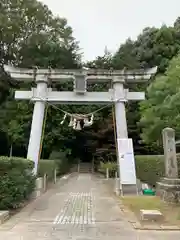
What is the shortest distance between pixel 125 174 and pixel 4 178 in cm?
672

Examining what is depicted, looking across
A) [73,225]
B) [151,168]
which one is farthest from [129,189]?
[73,225]

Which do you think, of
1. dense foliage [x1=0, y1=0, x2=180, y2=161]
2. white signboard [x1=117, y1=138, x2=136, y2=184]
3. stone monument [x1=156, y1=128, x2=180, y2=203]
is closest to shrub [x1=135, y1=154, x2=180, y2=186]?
dense foliage [x1=0, y1=0, x2=180, y2=161]

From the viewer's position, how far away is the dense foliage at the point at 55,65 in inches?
1024

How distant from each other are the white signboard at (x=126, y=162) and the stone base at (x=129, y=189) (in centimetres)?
17

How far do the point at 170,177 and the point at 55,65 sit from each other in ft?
68.3

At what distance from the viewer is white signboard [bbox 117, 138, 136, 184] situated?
14336mm

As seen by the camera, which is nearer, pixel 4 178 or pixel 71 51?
pixel 4 178

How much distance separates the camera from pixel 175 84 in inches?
662

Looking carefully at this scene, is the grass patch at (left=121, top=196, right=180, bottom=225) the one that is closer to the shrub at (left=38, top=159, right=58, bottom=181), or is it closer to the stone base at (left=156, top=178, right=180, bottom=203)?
the stone base at (left=156, top=178, right=180, bottom=203)

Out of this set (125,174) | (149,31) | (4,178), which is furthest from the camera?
(149,31)

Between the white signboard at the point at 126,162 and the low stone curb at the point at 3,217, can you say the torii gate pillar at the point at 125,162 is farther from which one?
the low stone curb at the point at 3,217

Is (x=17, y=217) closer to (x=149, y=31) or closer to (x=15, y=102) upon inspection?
(x=15, y=102)

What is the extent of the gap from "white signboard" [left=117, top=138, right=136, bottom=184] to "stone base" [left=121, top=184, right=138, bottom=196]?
166 mm

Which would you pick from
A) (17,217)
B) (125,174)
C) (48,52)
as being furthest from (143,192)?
(48,52)
